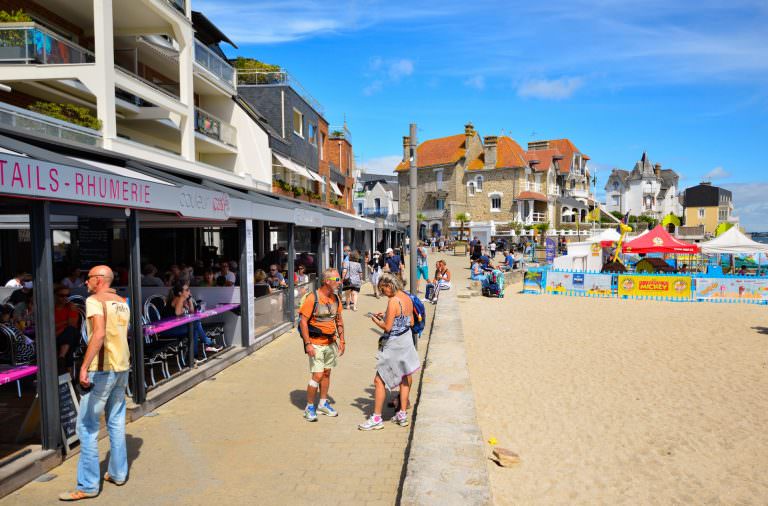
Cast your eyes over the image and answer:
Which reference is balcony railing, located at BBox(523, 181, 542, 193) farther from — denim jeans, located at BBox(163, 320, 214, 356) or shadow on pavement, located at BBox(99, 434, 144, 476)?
shadow on pavement, located at BBox(99, 434, 144, 476)

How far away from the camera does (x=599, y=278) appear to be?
18469mm

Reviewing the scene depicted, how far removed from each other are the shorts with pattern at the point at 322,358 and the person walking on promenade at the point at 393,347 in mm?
557

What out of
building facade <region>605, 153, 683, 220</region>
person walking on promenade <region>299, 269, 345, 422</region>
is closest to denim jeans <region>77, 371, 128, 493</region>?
person walking on promenade <region>299, 269, 345, 422</region>

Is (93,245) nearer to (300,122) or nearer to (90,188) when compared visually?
(90,188)

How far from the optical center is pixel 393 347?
5305 mm

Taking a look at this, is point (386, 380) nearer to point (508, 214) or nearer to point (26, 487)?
point (26, 487)

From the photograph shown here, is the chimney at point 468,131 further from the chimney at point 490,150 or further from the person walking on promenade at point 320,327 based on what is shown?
the person walking on promenade at point 320,327

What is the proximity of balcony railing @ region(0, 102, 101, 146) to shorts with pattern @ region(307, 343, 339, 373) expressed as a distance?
27.3 ft

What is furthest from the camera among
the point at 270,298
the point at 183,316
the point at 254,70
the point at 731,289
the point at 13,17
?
the point at 254,70

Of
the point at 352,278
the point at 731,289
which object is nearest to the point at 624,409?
the point at 352,278

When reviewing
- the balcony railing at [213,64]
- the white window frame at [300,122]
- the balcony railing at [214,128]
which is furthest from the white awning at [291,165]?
the balcony railing at [213,64]

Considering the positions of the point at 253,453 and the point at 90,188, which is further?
the point at 253,453

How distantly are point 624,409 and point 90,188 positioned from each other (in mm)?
6467

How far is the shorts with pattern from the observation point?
17.9 feet
